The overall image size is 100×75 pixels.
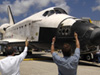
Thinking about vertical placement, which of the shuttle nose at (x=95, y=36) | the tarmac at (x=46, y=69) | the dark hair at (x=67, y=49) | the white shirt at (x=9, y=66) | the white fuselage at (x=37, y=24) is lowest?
the tarmac at (x=46, y=69)

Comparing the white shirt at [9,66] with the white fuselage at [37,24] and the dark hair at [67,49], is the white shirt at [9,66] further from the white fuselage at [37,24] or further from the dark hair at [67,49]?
the white fuselage at [37,24]

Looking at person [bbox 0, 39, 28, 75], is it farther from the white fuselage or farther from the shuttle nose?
the white fuselage

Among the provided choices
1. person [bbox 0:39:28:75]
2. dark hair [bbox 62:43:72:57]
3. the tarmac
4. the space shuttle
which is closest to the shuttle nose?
the space shuttle

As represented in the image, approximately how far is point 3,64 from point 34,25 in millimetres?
7937

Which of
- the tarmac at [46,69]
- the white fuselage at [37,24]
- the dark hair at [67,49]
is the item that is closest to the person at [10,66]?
the dark hair at [67,49]

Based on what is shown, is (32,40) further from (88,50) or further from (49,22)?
(88,50)

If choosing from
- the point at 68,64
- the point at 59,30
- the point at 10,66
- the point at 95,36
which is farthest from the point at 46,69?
the point at 68,64

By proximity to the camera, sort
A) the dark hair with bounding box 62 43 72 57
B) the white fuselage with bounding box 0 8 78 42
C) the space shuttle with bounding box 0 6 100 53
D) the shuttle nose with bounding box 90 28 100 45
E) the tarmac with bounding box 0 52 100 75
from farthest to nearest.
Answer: the white fuselage with bounding box 0 8 78 42 < the space shuttle with bounding box 0 6 100 53 < the shuttle nose with bounding box 90 28 100 45 < the tarmac with bounding box 0 52 100 75 < the dark hair with bounding box 62 43 72 57

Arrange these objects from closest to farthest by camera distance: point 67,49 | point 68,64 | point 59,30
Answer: point 68,64
point 67,49
point 59,30

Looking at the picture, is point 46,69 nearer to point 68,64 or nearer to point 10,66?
point 10,66

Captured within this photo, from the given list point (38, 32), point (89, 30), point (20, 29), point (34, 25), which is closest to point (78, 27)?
point (89, 30)

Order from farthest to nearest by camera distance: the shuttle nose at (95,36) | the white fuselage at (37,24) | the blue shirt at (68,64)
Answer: the white fuselage at (37,24)
the shuttle nose at (95,36)
the blue shirt at (68,64)

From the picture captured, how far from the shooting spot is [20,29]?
40.5 feet

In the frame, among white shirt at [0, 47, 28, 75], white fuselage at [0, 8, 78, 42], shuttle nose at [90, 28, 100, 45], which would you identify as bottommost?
white shirt at [0, 47, 28, 75]
